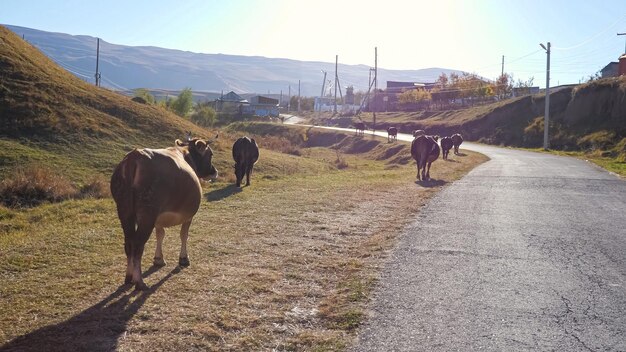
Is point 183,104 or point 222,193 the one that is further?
point 183,104

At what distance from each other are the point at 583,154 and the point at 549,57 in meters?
8.98

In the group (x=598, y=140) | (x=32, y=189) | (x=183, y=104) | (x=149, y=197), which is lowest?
(x=32, y=189)

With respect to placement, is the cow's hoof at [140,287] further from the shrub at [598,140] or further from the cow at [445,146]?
the shrub at [598,140]

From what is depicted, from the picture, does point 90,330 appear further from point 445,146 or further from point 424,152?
point 445,146

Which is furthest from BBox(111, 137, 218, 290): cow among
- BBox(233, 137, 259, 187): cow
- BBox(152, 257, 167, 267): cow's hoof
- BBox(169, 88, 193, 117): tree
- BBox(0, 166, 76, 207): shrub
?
BBox(169, 88, 193, 117): tree

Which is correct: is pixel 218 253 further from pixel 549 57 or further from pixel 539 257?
pixel 549 57

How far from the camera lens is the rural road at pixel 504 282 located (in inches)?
213

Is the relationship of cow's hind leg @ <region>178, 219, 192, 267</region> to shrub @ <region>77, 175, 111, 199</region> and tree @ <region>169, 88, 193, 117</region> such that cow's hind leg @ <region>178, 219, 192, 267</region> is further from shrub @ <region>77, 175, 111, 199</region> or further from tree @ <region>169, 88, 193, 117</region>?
tree @ <region>169, 88, 193, 117</region>

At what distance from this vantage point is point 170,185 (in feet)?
23.0

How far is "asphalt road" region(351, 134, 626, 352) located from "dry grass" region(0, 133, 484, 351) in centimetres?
44

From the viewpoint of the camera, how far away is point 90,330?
5324 millimetres

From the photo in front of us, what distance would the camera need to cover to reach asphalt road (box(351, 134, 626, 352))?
214 inches

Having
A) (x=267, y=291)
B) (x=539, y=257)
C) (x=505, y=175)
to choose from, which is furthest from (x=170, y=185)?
(x=505, y=175)

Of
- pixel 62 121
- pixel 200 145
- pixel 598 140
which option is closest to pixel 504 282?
pixel 200 145
